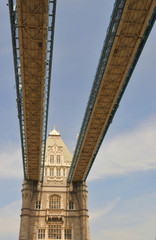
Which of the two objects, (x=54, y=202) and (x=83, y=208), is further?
(x=54, y=202)

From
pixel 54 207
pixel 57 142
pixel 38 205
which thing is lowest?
pixel 54 207

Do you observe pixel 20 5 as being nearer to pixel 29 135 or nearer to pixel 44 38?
pixel 44 38

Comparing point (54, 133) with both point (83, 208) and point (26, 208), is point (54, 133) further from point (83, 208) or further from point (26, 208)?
point (83, 208)

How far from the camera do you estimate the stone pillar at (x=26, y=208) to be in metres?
57.0

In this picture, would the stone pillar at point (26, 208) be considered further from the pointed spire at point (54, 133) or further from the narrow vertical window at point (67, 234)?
Answer: the pointed spire at point (54, 133)

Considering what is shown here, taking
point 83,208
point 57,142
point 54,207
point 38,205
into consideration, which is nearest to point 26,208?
point 38,205

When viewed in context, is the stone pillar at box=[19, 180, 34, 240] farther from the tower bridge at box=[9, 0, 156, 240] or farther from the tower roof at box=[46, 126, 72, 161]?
the tower roof at box=[46, 126, 72, 161]

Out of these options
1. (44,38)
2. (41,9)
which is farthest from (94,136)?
(41,9)

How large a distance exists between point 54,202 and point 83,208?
7668mm

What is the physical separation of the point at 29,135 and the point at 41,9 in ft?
90.0

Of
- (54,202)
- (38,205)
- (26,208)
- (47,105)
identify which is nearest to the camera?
(47,105)

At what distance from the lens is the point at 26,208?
60094 mm

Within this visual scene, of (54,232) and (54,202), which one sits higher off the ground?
(54,202)

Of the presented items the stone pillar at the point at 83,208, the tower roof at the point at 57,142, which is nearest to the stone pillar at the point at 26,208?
Answer: the stone pillar at the point at 83,208
